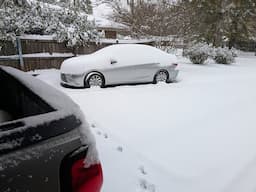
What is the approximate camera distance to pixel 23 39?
8.67 metres

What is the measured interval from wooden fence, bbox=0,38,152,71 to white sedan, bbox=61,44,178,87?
7.80ft

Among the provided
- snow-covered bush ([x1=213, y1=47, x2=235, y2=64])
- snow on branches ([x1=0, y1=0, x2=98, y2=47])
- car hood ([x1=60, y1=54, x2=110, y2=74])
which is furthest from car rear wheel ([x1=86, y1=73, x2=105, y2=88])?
snow-covered bush ([x1=213, y1=47, x2=235, y2=64])

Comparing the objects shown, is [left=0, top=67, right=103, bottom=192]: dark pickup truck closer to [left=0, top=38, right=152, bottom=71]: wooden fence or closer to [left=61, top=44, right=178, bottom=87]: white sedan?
[left=61, top=44, right=178, bottom=87]: white sedan

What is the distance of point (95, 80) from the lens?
7.09 metres

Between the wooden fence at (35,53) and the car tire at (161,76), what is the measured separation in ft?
13.5

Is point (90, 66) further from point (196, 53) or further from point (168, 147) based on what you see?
point (196, 53)

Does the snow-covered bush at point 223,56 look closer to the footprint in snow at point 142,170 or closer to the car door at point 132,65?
the car door at point 132,65

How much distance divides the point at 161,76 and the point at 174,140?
490cm

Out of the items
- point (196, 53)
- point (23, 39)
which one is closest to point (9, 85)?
point (23, 39)

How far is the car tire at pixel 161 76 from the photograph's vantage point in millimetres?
7968

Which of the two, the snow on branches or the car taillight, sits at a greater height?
the snow on branches

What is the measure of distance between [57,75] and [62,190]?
8.07 meters

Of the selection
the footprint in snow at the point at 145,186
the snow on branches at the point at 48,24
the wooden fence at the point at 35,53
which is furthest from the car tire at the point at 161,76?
the footprint in snow at the point at 145,186

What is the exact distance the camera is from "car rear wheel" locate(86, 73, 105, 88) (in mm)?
7000
